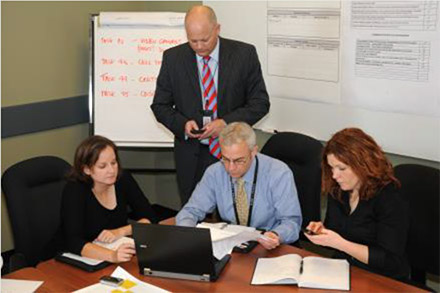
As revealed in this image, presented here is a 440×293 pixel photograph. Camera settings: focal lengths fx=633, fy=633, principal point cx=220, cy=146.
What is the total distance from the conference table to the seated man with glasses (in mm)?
334

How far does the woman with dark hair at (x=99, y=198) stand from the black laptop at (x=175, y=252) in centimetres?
38

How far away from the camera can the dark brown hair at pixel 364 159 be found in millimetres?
2514

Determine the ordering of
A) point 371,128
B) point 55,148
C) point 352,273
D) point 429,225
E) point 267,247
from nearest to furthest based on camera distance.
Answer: point 352,273
point 267,247
point 429,225
point 371,128
point 55,148

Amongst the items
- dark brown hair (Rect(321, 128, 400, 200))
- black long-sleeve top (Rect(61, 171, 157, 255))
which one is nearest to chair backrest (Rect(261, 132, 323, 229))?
dark brown hair (Rect(321, 128, 400, 200))

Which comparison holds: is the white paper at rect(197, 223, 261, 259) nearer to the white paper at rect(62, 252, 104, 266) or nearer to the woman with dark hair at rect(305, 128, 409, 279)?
the woman with dark hair at rect(305, 128, 409, 279)

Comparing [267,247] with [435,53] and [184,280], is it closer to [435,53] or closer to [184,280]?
[184,280]

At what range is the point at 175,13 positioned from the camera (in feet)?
15.1

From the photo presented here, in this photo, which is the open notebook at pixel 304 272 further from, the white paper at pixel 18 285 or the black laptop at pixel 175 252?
the white paper at pixel 18 285

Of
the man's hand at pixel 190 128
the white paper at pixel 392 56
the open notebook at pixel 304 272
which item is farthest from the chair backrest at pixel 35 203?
the white paper at pixel 392 56

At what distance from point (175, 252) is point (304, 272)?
479mm

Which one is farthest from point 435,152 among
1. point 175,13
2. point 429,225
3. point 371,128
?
point 175,13

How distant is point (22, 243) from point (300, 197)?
4.66 feet

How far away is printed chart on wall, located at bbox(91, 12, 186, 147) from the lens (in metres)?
4.61

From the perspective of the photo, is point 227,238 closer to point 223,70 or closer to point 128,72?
point 223,70
